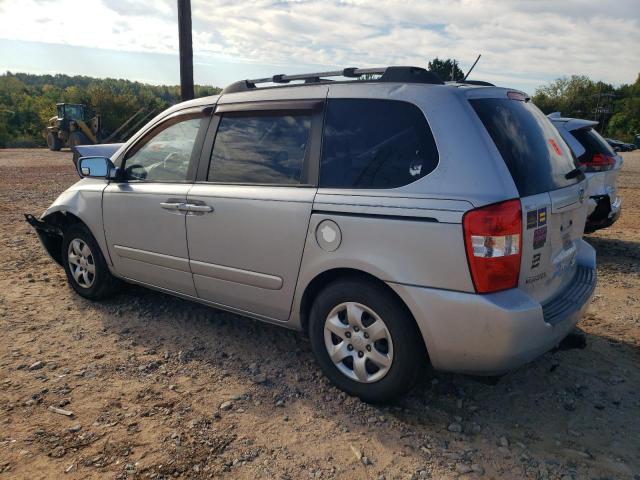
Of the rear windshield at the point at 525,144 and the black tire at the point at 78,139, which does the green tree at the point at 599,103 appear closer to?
the black tire at the point at 78,139

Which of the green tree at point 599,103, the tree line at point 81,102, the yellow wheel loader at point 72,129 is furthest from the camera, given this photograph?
the green tree at point 599,103

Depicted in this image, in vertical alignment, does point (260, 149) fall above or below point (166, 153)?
above

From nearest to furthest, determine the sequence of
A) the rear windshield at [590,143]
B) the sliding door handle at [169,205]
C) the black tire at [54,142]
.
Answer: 1. the sliding door handle at [169,205]
2. the rear windshield at [590,143]
3. the black tire at [54,142]

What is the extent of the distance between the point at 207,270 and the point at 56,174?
1463 centimetres

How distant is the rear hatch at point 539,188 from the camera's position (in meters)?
2.67

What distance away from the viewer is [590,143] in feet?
20.6

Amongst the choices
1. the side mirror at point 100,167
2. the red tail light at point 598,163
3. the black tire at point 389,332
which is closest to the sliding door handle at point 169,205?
the side mirror at point 100,167

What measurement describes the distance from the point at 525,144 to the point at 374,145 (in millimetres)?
826

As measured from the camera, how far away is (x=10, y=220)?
8477 mm

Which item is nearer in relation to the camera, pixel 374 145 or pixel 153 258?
pixel 374 145

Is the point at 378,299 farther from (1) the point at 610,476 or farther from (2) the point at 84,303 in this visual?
(2) the point at 84,303

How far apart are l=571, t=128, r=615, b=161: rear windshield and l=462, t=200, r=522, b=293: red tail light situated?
14.1ft

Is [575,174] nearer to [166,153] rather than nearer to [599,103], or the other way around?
[166,153]

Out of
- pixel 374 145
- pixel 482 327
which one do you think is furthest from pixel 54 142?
pixel 482 327
